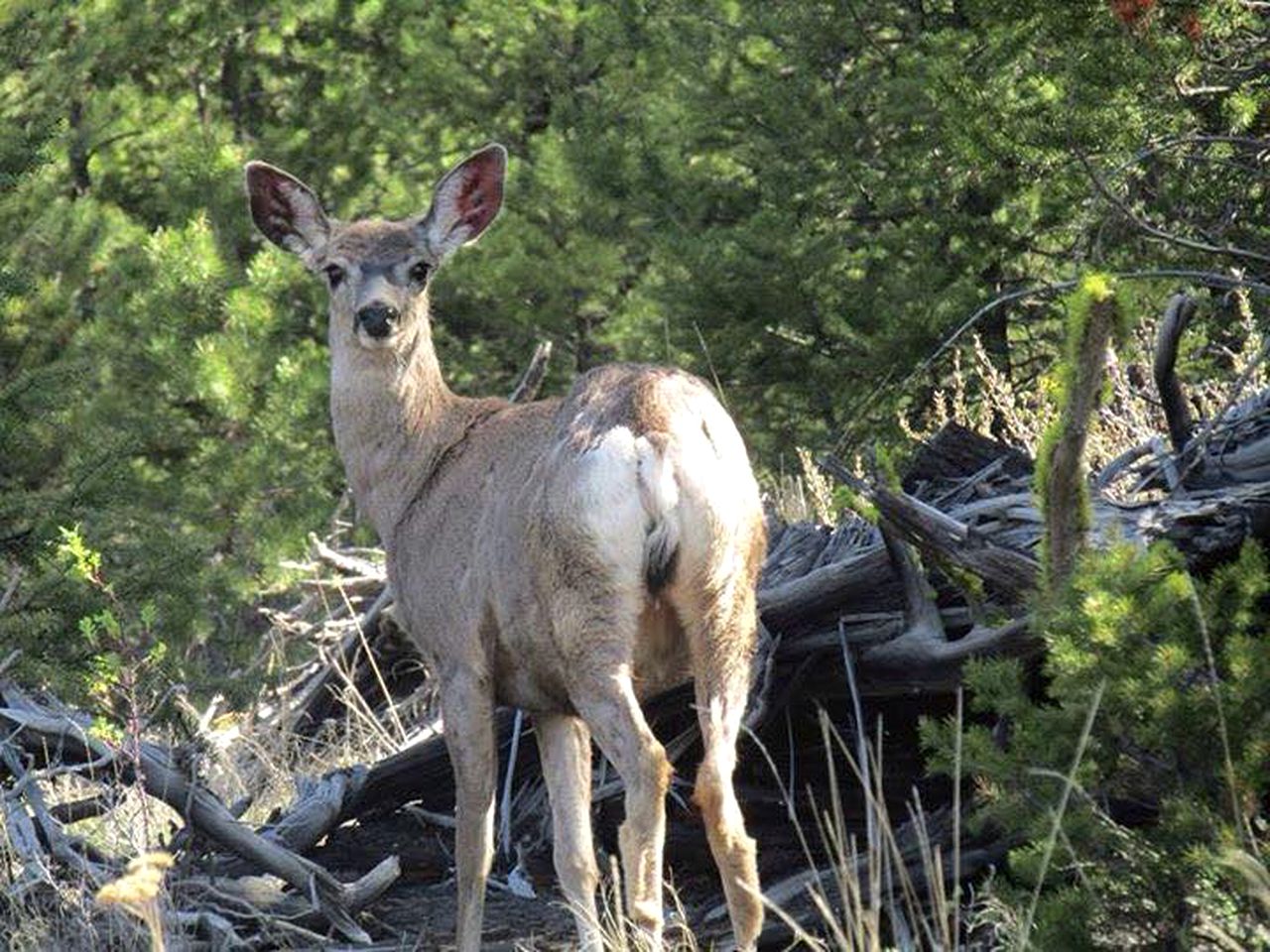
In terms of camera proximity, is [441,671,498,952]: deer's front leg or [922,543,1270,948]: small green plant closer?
[922,543,1270,948]: small green plant

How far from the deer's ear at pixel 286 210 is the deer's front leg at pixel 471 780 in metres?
2.21

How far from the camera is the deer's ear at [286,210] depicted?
9.08 meters

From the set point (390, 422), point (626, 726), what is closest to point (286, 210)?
point (390, 422)

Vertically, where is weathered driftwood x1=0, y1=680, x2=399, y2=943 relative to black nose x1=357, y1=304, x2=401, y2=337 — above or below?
below

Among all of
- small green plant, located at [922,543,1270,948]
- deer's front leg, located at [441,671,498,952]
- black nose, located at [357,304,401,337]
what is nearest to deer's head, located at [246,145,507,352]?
black nose, located at [357,304,401,337]

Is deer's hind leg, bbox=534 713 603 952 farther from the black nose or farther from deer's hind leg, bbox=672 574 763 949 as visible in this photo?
the black nose

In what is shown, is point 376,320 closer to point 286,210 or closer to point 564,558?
point 286,210

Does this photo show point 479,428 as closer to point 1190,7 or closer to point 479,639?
point 479,639

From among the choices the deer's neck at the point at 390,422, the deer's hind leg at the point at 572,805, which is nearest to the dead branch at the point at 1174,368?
the deer's hind leg at the point at 572,805

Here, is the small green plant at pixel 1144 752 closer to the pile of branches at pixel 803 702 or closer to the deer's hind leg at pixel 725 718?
A: the deer's hind leg at pixel 725 718

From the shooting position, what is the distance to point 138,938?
742 centimetres

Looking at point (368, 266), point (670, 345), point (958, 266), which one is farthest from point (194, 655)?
point (368, 266)

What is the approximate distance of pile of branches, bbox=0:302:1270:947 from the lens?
A: 713cm

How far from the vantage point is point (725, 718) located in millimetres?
6859
